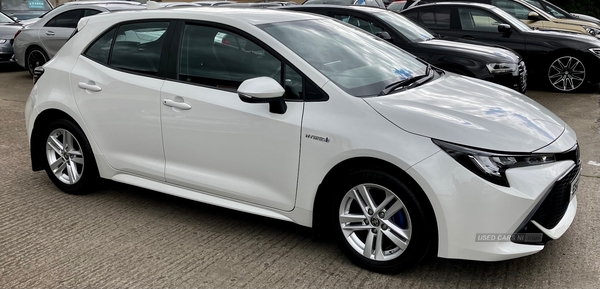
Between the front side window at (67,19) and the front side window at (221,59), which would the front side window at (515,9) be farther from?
the front side window at (221,59)

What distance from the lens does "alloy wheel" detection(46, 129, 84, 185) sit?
4941mm

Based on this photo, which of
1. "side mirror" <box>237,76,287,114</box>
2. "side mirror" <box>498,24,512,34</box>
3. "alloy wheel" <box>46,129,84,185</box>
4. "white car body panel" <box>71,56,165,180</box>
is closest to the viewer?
"side mirror" <box>237,76,287,114</box>

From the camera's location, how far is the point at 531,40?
10.1 m

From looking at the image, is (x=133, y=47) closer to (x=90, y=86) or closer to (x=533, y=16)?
(x=90, y=86)

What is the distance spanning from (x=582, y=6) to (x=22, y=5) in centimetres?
2116

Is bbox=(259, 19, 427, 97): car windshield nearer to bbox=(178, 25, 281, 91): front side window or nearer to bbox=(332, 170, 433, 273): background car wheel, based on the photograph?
bbox=(178, 25, 281, 91): front side window

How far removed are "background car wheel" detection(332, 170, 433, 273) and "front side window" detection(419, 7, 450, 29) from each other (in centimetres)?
774

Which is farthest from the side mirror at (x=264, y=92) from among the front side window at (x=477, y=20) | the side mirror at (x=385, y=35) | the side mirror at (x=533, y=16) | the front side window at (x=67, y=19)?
the side mirror at (x=533, y=16)

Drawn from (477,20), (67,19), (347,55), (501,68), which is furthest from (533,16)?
(347,55)

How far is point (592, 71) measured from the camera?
971 centimetres

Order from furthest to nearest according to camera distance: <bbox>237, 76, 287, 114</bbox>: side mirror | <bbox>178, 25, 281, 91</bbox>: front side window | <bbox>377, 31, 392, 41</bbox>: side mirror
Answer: <bbox>377, 31, 392, 41</bbox>: side mirror
<bbox>178, 25, 281, 91</bbox>: front side window
<bbox>237, 76, 287, 114</bbox>: side mirror

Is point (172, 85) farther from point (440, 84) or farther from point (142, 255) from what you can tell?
point (440, 84)

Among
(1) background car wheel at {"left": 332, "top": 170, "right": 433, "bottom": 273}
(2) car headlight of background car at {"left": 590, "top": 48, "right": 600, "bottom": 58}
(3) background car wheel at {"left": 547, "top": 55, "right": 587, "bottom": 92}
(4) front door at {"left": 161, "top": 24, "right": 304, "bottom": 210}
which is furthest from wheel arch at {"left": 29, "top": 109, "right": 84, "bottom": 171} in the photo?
(2) car headlight of background car at {"left": 590, "top": 48, "right": 600, "bottom": 58}

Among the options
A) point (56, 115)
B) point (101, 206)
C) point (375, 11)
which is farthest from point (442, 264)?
point (375, 11)
